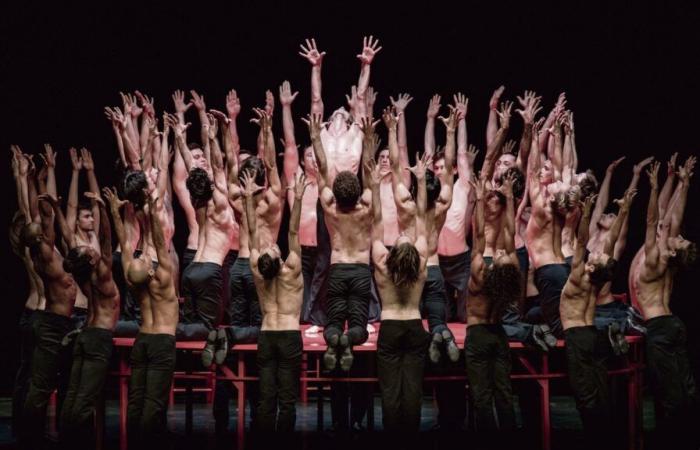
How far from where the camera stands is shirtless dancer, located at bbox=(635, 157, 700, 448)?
351 inches

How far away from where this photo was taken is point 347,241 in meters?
8.86

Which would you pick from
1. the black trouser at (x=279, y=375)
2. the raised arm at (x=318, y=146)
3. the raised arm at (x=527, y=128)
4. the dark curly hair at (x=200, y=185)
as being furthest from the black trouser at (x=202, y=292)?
the raised arm at (x=527, y=128)

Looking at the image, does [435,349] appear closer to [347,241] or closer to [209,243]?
[347,241]

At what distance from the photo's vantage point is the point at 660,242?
923 cm

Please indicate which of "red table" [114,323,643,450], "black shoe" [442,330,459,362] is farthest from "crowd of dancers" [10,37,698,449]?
"red table" [114,323,643,450]

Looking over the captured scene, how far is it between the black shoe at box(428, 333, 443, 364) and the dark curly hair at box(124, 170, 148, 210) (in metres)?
2.62

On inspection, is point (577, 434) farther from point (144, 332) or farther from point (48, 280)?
point (48, 280)

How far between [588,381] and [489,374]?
30.8 inches

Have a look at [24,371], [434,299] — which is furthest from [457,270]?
[24,371]

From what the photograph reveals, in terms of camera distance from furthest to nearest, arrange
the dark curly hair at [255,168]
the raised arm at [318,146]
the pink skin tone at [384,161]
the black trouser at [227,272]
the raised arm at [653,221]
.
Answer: the pink skin tone at [384,161] < the black trouser at [227,272] < the dark curly hair at [255,168] < the raised arm at [653,221] < the raised arm at [318,146]

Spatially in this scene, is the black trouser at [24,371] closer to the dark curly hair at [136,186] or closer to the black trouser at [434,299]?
the dark curly hair at [136,186]

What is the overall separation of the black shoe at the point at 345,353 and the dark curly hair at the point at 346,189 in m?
1.11

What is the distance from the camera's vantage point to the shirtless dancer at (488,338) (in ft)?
27.0

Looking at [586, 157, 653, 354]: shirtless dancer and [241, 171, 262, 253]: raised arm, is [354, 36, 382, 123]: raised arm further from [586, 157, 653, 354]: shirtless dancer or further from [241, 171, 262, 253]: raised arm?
[586, 157, 653, 354]: shirtless dancer
